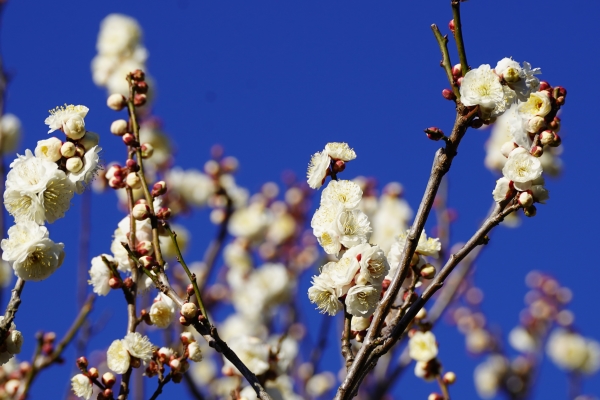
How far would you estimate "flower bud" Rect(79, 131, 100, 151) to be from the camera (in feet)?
7.69

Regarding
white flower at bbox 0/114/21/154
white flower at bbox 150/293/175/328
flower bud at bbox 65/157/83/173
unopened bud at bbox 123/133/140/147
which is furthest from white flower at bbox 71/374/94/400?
white flower at bbox 0/114/21/154

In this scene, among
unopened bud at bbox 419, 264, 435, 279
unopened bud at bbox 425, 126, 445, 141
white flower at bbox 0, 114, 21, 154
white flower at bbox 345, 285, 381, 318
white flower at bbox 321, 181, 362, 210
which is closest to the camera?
unopened bud at bbox 425, 126, 445, 141

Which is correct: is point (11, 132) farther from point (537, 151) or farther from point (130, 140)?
point (537, 151)

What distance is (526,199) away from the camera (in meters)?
2.19

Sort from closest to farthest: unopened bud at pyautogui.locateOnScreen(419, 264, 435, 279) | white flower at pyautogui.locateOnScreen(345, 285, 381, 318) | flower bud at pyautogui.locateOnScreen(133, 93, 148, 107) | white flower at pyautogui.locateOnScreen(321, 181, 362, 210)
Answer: white flower at pyautogui.locateOnScreen(345, 285, 381, 318), white flower at pyautogui.locateOnScreen(321, 181, 362, 210), unopened bud at pyautogui.locateOnScreen(419, 264, 435, 279), flower bud at pyautogui.locateOnScreen(133, 93, 148, 107)

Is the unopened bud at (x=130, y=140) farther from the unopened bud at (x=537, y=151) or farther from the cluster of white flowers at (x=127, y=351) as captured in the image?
the unopened bud at (x=537, y=151)

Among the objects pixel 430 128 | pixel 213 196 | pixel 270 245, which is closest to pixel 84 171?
pixel 430 128

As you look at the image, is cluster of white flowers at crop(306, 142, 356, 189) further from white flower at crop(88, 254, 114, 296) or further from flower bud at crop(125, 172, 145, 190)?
white flower at crop(88, 254, 114, 296)

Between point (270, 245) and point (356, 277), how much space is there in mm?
5883

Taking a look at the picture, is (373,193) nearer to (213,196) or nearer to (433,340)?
(213,196)

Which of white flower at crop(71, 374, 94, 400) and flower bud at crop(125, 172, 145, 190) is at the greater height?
flower bud at crop(125, 172, 145, 190)

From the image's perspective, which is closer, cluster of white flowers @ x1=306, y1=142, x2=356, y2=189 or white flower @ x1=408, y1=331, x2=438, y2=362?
cluster of white flowers @ x1=306, y1=142, x2=356, y2=189

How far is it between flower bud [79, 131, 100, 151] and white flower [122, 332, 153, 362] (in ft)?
2.01

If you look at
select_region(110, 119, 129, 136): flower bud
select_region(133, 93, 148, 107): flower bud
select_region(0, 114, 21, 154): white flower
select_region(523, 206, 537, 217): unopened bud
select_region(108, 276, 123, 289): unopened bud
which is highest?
select_region(0, 114, 21, 154): white flower
